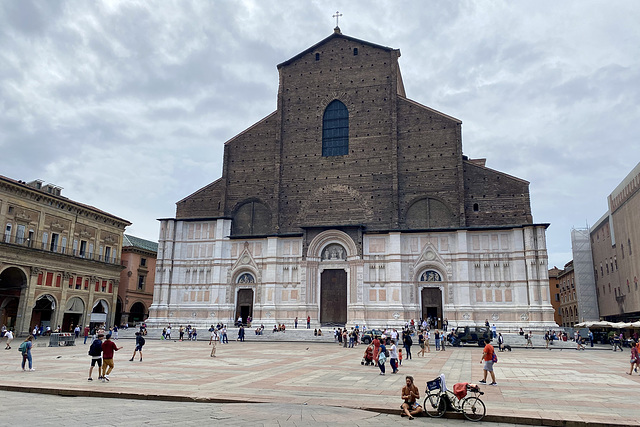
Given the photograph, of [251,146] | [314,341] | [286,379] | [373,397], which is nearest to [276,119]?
[251,146]

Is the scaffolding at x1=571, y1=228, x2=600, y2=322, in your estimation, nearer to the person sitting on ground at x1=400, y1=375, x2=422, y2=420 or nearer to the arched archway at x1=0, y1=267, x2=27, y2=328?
the person sitting on ground at x1=400, y1=375, x2=422, y2=420

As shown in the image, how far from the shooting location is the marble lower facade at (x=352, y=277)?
119 feet

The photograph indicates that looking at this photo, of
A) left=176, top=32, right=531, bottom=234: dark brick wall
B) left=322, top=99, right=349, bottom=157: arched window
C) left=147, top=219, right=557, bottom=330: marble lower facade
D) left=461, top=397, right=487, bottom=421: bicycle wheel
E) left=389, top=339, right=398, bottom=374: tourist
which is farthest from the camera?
left=322, top=99, right=349, bottom=157: arched window

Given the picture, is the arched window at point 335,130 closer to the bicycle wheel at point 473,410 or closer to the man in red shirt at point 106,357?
the man in red shirt at point 106,357

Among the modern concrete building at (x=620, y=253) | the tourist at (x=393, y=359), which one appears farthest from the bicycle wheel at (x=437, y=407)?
the modern concrete building at (x=620, y=253)

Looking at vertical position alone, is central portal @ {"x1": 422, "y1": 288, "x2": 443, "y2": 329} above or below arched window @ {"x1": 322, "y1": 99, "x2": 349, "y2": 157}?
below

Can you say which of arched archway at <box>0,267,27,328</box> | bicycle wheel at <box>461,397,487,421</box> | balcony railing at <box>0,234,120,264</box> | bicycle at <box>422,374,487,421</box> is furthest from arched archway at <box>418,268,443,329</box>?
arched archway at <box>0,267,27,328</box>

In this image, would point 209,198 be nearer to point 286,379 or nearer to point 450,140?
point 450,140

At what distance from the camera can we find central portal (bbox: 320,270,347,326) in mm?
38906

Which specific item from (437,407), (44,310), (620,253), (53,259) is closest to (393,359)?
(437,407)

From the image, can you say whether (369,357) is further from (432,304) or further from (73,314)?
(73,314)

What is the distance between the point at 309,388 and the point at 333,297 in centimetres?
2707

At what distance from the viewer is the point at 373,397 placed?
1130 cm

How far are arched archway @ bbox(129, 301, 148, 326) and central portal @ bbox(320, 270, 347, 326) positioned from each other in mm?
26338
